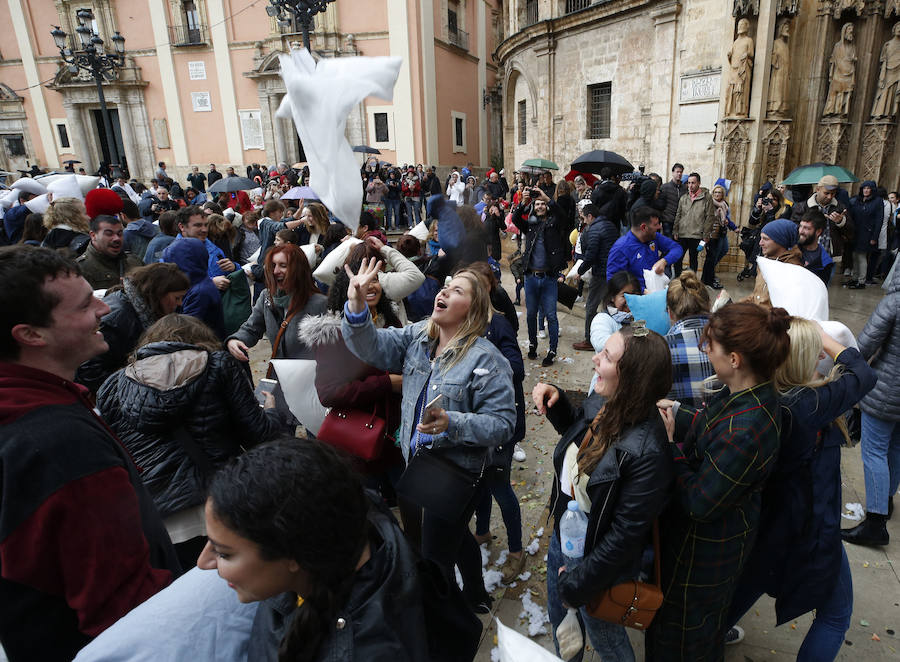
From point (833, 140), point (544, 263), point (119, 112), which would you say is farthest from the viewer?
point (119, 112)

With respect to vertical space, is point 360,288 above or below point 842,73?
below

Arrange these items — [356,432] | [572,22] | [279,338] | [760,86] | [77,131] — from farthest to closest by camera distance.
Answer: [77,131] → [572,22] → [760,86] → [279,338] → [356,432]

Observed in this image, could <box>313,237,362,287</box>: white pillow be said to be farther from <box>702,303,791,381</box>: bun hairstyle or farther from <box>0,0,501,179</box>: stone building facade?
<box>0,0,501,179</box>: stone building facade

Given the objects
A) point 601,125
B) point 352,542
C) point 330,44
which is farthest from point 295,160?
point 352,542

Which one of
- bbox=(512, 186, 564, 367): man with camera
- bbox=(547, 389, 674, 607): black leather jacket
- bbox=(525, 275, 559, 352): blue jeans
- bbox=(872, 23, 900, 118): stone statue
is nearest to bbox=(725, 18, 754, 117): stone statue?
bbox=(872, 23, 900, 118): stone statue

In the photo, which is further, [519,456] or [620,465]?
[519,456]

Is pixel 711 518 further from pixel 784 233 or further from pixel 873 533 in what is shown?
pixel 784 233

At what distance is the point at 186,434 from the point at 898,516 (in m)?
4.36

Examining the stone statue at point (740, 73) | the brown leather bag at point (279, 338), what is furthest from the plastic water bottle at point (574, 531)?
the stone statue at point (740, 73)

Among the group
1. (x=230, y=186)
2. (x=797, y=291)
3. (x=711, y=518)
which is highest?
(x=230, y=186)

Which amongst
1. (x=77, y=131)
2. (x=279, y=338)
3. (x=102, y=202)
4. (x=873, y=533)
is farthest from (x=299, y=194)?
(x=77, y=131)

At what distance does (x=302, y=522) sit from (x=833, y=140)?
1316cm

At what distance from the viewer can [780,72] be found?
9.64 m

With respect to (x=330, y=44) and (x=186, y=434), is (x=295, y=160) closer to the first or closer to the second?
(x=330, y=44)
